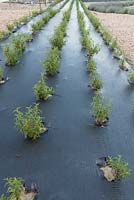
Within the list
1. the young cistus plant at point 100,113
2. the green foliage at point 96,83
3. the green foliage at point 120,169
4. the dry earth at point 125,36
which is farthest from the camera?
the dry earth at point 125,36

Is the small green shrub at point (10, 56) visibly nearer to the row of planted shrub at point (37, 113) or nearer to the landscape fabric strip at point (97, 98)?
the row of planted shrub at point (37, 113)

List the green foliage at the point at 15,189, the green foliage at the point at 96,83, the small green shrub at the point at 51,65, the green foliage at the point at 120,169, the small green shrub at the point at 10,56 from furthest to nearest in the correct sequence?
the small green shrub at the point at 10,56, the small green shrub at the point at 51,65, the green foliage at the point at 96,83, the green foliage at the point at 120,169, the green foliage at the point at 15,189

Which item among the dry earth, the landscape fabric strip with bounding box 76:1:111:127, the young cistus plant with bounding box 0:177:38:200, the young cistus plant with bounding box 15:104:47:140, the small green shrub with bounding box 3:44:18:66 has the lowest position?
the young cistus plant with bounding box 0:177:38:200

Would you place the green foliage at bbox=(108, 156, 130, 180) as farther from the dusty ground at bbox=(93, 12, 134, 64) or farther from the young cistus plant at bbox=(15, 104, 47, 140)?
the dusty ground at bbox=(93, 12, 134, 64)

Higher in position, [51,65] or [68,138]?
[51,65]

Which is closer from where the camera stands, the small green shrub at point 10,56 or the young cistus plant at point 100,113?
the young cistus plant at point 100,113

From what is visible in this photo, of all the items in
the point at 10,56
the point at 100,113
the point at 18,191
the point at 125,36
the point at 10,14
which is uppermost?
the point at 10,14

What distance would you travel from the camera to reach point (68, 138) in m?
4.06

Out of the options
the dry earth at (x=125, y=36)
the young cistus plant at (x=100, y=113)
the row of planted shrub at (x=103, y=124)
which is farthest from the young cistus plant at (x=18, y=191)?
the dry earth at (x=125, y=36)

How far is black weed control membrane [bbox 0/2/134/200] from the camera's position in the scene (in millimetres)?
3188

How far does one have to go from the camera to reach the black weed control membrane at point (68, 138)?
10.5ft

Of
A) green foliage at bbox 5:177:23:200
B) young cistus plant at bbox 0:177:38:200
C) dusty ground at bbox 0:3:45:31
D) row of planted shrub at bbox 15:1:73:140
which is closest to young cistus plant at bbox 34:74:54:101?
row of planted shrub at bbox 15:1:73:140

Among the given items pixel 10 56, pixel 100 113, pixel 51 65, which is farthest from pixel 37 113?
pixel 10 56

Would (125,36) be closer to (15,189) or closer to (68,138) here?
(68,138)
